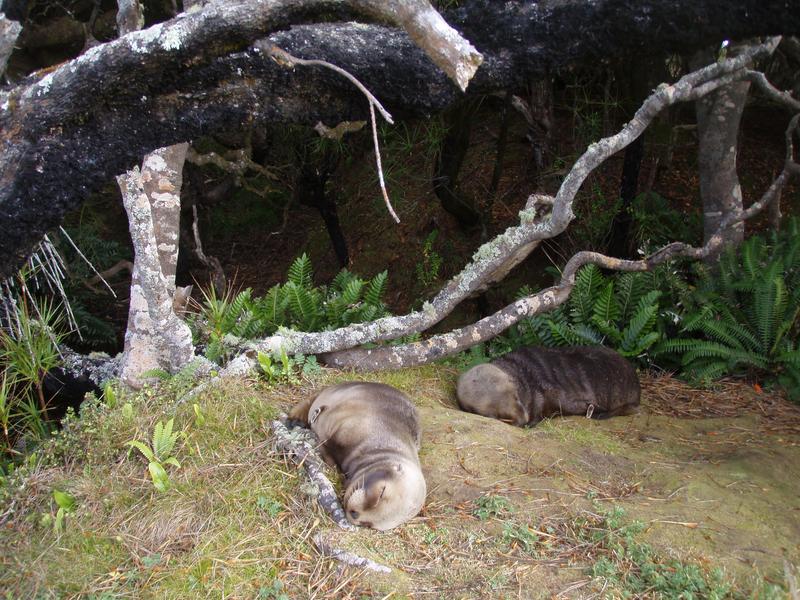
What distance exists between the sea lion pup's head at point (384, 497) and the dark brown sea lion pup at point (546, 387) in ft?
6.37

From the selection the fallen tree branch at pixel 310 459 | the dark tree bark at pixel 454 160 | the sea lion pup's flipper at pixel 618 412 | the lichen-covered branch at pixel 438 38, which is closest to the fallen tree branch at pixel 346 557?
the fallen tree branch at pixel 310 459

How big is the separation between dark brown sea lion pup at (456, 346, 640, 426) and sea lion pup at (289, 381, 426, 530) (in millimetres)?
1083

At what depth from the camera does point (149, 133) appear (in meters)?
3.34

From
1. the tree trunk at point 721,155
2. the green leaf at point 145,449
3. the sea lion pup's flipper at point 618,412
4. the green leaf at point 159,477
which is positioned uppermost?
the tree trunk at point 721,155

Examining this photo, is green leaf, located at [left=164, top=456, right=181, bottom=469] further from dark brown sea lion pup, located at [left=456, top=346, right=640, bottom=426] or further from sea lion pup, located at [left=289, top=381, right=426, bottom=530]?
dark brown sea lion pup, located at [left=456, top=346, right=640, bottom=426]

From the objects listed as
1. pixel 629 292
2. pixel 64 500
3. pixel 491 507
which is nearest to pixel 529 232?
pixel 629 292

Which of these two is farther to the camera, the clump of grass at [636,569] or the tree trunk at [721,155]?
the tree trunk at [721,155]

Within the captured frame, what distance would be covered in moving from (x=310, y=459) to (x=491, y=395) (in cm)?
205

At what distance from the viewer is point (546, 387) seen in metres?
6.28

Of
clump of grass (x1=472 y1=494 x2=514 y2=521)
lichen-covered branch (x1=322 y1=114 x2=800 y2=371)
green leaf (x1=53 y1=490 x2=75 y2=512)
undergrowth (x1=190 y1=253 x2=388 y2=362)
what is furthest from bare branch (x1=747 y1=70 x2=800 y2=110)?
green leaf (x1=53 y1=490 x2=75 y2=512)

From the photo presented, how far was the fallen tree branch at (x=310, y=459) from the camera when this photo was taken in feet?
14.0

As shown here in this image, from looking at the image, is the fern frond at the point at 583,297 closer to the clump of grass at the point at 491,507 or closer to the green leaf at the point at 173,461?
the clump of grass at the point at 491,507

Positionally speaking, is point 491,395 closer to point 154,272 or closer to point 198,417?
point 198,417

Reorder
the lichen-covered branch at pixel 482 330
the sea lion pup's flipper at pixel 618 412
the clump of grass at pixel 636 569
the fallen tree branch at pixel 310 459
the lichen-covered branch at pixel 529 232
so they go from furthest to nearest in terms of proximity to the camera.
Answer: the lichen-covered branch at pixel 482 330 < the sea lion pup's flipper at pixel 618 412 < the lichen-covered branch at pixel 529 232 < the fallen tree branch at pixel 310 459 < the clump of grass at pixel 636 569
